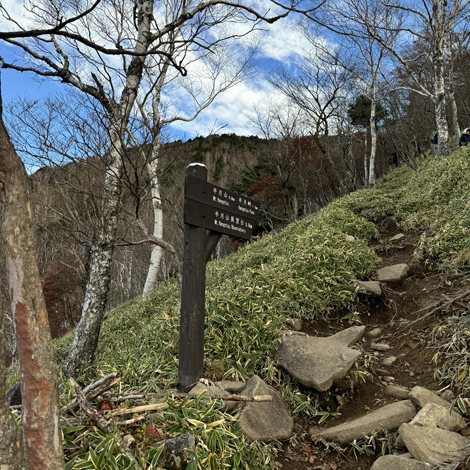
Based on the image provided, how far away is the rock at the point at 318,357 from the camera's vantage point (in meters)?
3.33

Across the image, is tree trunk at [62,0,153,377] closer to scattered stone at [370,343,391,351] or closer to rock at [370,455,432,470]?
scattered stone at [370,343,391,351]

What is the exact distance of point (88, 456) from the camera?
6.55 feet

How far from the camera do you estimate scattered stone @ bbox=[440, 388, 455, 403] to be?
2.96m

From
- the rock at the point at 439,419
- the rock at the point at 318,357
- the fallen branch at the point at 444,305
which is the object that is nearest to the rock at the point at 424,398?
the rock at the point at 439,419

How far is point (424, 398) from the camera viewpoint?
9.70ft

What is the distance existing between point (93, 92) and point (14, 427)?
14.3ft

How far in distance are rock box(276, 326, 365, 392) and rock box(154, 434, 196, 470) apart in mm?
1483

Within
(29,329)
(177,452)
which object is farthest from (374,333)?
(29,329)

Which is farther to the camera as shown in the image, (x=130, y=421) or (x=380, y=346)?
(x=380, y=346)

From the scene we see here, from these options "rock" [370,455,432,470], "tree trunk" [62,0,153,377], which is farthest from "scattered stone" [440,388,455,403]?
"tree trunk" [62,0,153,377]

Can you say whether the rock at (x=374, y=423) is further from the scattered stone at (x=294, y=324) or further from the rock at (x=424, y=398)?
the scattered stone at (x=294, y=324)

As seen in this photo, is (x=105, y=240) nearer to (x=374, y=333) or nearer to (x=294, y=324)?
(x=294, y=324)

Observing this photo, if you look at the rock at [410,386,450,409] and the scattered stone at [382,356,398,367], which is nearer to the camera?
the rock at [410,386,450,409]

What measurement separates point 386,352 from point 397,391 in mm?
741
